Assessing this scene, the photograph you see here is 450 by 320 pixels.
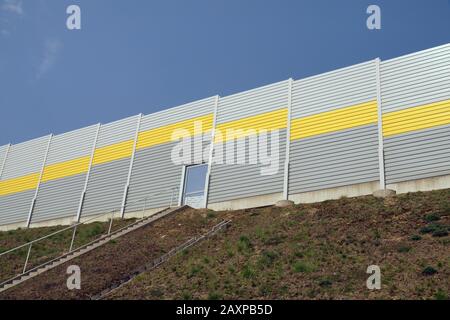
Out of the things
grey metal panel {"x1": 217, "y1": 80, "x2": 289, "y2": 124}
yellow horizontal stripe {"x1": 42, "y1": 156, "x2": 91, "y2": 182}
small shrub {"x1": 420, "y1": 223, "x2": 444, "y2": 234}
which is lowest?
small shrub {"x1": 420, "y1": 223, "x2": 444, "y2": 234}

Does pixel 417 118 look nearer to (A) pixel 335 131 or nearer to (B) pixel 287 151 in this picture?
(A) pixel 335 131

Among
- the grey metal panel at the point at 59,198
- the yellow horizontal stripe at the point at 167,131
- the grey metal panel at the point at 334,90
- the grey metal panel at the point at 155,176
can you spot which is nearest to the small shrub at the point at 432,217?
the grey metal panel at the point at 334,90

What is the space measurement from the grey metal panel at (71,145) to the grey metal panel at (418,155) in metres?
19.1

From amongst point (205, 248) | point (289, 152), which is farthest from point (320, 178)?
point (205, 248)

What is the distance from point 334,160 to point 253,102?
19.7 ft

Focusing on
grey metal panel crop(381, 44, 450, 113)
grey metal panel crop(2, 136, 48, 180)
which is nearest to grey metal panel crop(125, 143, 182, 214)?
grey metal panel crop(2, 136, 48, 180)

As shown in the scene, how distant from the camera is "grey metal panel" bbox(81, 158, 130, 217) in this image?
92.3 ft

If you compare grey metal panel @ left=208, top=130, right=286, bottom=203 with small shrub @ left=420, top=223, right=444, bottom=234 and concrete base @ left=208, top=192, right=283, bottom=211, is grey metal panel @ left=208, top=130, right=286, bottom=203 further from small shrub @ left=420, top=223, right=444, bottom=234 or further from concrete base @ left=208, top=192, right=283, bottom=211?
small shrub @ left=420, top=223, right=444, bottom=234

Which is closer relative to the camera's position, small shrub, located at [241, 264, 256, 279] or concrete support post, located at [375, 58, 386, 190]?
small shrub, located at [241, 264, 256, 279]

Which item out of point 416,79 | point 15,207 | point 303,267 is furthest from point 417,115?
point 15,207

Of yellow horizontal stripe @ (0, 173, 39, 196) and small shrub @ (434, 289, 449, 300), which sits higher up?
yellow horizontal stripe @ (0, 173, 39, 196)

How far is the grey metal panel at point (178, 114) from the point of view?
27.3 m

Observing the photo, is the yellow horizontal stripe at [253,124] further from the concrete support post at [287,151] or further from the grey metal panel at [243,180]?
the grey metal panel at [243,180]

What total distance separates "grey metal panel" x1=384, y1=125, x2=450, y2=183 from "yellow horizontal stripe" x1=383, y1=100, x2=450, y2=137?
0.25 metres
